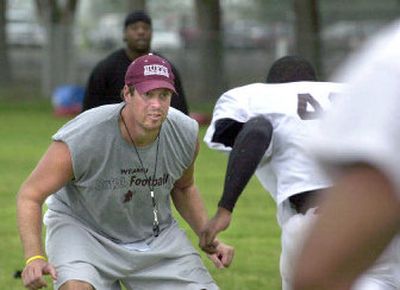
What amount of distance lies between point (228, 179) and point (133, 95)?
0.59 metres

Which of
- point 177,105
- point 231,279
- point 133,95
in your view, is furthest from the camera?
point 231,279

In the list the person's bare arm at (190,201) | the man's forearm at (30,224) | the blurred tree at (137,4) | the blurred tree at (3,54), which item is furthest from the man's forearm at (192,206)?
the blurred tree at (3,54)

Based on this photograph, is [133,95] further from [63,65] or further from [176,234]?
[63,65]

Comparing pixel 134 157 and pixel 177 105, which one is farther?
pixel 177 105

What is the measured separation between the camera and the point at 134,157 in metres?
6.04

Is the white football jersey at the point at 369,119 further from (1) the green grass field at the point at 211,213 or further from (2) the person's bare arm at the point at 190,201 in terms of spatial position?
(1) the green grass field at the point at 211,213

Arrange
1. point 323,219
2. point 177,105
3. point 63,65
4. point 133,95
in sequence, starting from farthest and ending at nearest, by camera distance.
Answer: point 63,65
point 177,105
point 133,95
point 323,219

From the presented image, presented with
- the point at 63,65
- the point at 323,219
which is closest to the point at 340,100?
the point at 323,219

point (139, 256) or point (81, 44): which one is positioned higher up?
point (139, 256)

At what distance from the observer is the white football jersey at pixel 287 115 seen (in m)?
6.02

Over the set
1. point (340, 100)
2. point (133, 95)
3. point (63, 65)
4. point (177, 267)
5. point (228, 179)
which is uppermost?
point (340, 100)

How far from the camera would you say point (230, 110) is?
620 cm

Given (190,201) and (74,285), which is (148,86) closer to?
(190,201)

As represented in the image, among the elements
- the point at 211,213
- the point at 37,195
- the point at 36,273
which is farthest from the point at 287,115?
the point at 211,213
